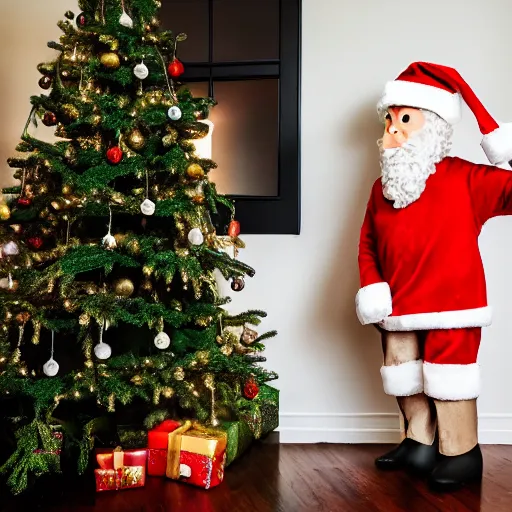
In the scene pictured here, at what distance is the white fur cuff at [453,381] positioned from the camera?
1.88m

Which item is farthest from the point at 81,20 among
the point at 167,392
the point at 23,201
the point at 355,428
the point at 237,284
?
the point at 355,428

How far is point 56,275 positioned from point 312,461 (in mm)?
1085

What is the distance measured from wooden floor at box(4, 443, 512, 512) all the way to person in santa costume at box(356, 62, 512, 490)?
0.09 meters

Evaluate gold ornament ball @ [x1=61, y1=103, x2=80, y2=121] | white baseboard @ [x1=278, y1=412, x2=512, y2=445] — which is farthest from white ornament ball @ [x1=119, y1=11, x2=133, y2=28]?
white baseboard @ [x1=278, y1=412, x2=512, y2=445]

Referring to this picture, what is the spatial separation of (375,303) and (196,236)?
0.61m

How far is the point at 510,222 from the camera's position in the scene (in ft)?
7.76

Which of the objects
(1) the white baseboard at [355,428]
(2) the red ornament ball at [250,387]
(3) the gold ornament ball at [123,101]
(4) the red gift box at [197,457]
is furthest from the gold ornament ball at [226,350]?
(3) the gold ornament ball at [123,101]

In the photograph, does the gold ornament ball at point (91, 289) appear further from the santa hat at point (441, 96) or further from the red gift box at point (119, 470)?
the santa hat at point (441, 96)

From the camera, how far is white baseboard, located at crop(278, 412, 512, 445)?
235cm

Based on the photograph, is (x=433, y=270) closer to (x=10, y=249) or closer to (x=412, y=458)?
(x=412, y=458)

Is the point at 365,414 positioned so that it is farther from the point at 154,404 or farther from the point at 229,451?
the point at 154,404

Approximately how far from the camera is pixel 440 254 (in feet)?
6.27

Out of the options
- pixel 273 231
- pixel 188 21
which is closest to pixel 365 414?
pixel 273 231

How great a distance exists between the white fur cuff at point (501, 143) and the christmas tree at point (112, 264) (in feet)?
2.78
